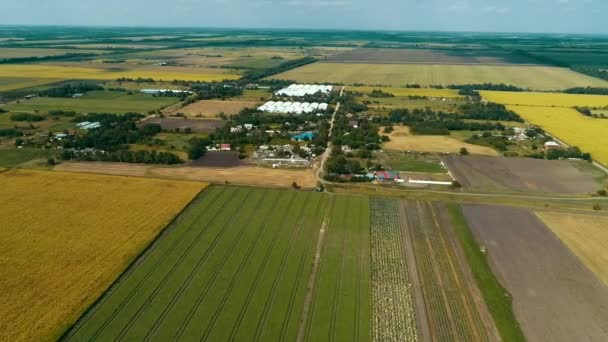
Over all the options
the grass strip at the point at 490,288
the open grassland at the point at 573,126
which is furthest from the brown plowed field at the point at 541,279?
the open grassland at the point at 573,126

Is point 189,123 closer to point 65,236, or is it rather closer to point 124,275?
point 65,236

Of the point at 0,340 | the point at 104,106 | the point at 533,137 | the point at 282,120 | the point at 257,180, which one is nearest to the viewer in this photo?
the point at 0,340

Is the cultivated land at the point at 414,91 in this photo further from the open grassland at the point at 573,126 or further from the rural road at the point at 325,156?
the rural road at the point at 325,156

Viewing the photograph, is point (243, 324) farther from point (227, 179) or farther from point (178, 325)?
point (227, 179)

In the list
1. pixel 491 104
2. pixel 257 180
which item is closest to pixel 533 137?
pixel 491 104

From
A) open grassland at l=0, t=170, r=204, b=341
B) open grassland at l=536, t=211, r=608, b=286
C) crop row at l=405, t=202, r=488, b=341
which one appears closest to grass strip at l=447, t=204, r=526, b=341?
crop row at l=405, t=202, r=488, b=341

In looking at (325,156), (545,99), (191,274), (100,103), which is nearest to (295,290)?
(191,274)
